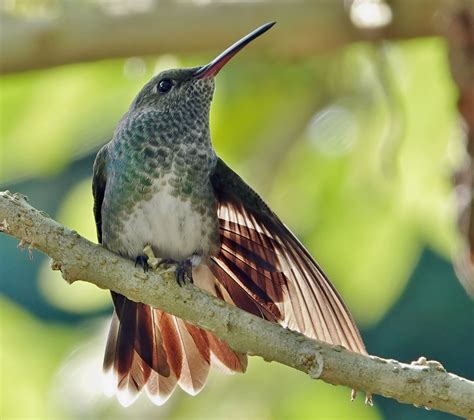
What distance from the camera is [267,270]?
358cm

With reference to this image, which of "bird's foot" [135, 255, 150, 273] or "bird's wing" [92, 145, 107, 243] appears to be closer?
"bird's foot" [135, 255, 150, 273]

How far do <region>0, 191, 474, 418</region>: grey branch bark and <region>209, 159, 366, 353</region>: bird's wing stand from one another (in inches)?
18.3

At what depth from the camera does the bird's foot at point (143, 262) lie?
9.75 ft

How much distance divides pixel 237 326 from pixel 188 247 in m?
0.71

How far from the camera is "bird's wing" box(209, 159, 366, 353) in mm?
3301

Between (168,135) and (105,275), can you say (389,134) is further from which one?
(105,275)

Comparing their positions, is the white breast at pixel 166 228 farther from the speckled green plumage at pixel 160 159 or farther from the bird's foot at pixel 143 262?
the bird's foot at pixel 143 262

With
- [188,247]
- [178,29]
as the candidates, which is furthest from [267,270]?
[178,29]

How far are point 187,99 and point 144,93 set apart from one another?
0.16m

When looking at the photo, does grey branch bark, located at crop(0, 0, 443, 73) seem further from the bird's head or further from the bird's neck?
the bird's neck

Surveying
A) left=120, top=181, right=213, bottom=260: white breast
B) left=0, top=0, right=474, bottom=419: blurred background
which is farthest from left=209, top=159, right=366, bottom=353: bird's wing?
left=0, top=0, right=474, bottom=419: blurred background

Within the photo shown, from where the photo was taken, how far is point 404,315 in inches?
398

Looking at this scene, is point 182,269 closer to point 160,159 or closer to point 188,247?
point 188,247

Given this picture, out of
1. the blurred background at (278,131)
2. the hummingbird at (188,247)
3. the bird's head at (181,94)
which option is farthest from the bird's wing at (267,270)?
the blurred background at (278,131)
